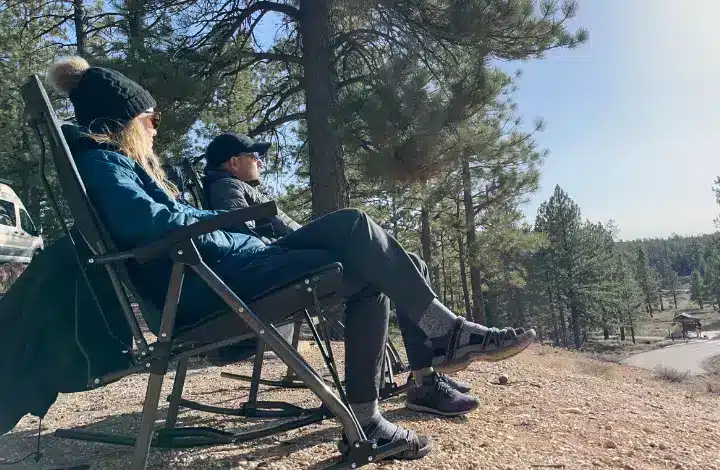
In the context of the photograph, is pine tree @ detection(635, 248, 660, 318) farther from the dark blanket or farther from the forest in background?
the dark blanket

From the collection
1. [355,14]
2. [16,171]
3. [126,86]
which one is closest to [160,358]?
[126,86]

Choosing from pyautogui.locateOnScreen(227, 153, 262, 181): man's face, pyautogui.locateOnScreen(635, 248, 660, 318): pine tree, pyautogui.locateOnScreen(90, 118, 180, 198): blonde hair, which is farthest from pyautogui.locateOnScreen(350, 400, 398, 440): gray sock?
pyautogui.locateOnScreen(635, 248, 660, 318): pine tree

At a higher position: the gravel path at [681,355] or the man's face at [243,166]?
the man's face at [243,166]

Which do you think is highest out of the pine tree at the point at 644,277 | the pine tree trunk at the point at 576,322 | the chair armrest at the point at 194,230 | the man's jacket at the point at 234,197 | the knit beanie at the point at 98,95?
the knit beanie at the point at 98,95

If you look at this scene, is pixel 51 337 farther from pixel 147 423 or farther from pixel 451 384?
pixel 451 384

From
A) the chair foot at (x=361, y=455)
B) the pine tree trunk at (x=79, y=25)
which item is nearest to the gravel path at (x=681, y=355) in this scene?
the pine tree trunk at (x=79, y=25)

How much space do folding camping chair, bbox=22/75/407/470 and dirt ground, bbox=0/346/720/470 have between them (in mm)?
464

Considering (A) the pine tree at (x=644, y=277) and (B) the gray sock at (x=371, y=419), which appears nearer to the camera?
(B) the gray sock at (x=371, y=419)

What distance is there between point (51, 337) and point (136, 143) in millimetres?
709

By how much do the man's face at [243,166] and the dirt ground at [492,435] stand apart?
1.34 m

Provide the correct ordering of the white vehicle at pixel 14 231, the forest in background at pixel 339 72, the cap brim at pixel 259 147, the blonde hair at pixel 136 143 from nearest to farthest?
the blonde hair at pixel 136 143 → the cap brim at pixel 259 147 → the forest in background at pixel 339 72 → the white vehicle at pixel 14 231

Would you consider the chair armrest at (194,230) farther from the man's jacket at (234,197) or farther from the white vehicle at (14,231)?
the white vehicle at (14,231)

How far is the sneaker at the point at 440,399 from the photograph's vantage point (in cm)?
255

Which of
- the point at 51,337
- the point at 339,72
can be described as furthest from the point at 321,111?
the point at 51,337
